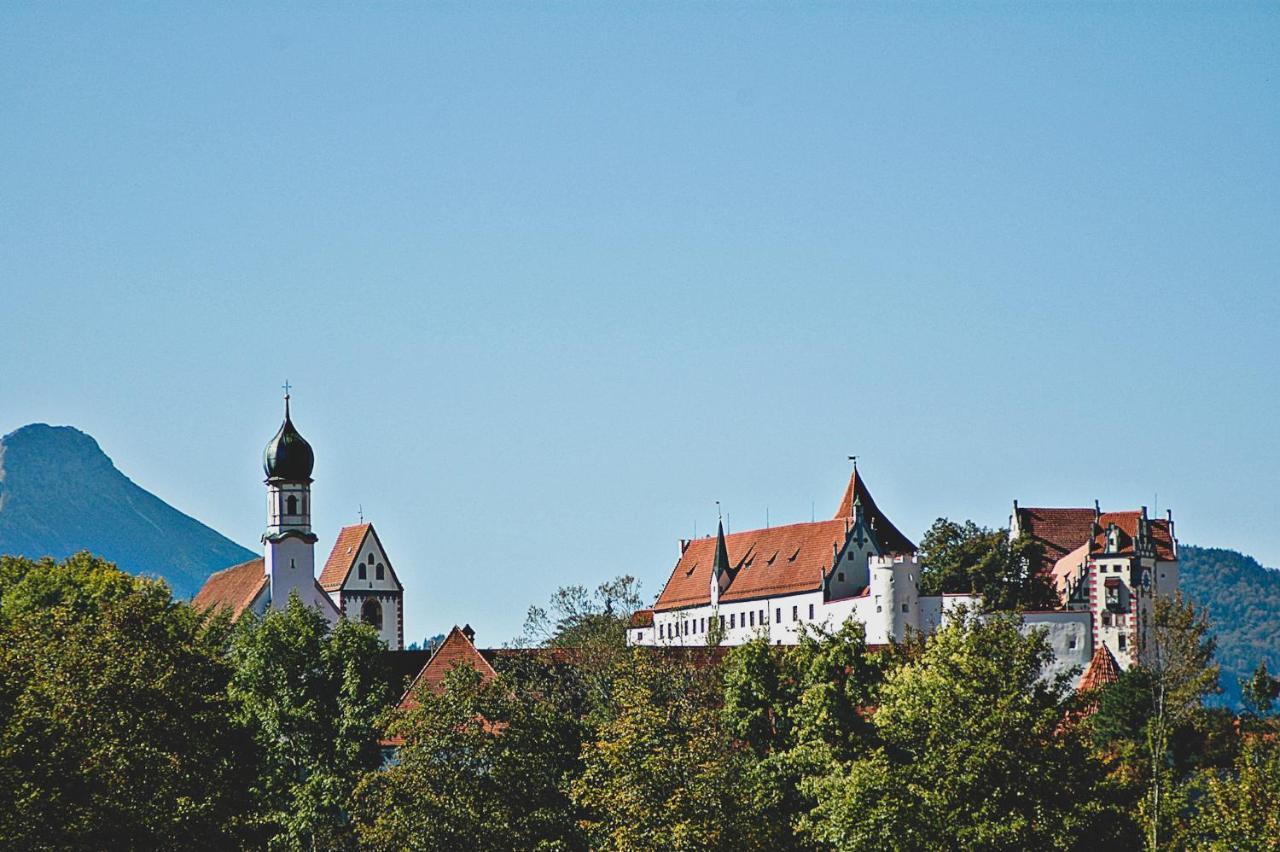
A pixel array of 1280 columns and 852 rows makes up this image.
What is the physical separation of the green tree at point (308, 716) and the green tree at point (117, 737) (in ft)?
3.20

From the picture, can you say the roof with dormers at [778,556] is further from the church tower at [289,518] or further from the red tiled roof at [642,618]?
the church tower at [289,518]

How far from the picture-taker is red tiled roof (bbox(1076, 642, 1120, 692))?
324 ft

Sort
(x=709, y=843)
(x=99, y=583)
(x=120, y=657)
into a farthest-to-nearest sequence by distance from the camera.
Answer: (x=99, y=583) < (x=120, y=657) < (x=709, y=843)

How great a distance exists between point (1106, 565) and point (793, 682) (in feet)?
164

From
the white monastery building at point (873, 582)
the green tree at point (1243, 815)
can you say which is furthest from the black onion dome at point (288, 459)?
the green tree at point (1243, 815)

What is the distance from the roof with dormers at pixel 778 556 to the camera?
124000 mm

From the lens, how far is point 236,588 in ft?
376

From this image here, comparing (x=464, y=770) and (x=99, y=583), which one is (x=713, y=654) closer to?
(x=99, y=583)

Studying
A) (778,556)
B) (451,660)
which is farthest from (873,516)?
(451,660)

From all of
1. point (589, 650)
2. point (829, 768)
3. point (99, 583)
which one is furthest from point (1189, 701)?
point (99, 583)

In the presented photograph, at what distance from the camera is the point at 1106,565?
117 m

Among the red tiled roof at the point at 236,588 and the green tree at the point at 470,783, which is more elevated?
the red tiled roof at the point at 236,588

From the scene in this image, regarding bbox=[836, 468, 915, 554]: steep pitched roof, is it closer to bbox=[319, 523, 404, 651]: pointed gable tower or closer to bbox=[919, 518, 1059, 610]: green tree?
bbox=[919, 518, 1059, 610]: green tree

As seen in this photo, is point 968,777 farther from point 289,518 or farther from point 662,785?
point 289,518
